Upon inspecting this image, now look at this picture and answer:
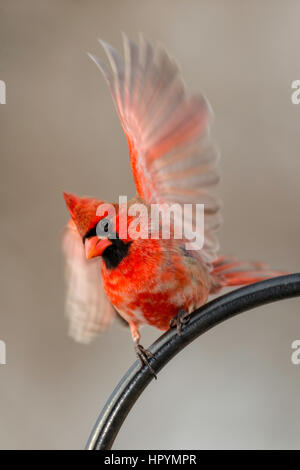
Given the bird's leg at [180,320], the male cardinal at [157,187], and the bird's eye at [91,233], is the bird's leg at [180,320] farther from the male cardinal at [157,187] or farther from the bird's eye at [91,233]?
the bird's eye at [91,233]

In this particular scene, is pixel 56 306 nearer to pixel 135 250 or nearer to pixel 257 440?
pixel 257 440

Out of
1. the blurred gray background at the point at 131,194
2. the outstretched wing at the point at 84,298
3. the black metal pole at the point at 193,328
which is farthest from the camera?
the blurred gray background at the point at 131,194

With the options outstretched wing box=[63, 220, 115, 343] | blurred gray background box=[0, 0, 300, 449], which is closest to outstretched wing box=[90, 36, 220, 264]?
outstretched wing box=[63, 220, 115, 343]

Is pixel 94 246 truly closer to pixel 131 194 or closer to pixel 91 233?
pixel 91 233

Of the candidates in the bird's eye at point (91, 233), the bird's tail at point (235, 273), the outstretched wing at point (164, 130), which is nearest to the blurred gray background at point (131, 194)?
the bird's tail at point (235, 273)

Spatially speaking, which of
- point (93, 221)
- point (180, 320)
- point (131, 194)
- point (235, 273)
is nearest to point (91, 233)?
point (93, 221)

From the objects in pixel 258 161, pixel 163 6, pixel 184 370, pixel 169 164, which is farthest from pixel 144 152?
pixel 163 6

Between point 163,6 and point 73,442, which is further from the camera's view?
point 163,6
